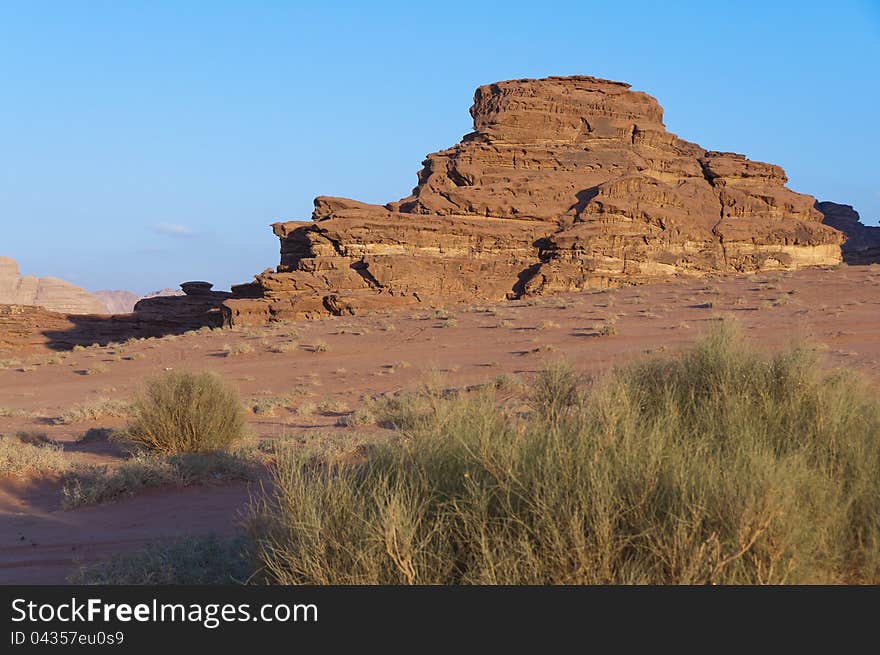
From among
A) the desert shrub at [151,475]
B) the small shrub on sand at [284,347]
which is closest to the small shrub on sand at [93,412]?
the desert shrub at [151,475]

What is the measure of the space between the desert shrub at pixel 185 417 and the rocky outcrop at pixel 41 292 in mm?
95348

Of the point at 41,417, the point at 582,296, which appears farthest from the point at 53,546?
the point at 582,296

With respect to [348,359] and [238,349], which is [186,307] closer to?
[238,349]

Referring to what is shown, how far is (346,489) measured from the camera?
478 centimetres

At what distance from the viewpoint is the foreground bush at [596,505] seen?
3.99 m

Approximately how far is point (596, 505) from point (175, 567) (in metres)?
3.27

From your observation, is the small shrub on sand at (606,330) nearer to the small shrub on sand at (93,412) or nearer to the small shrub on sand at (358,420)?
the small shrub on sand at (358,420)

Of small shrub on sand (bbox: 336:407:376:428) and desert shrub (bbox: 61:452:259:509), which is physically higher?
small shrub on sand (bbox: 336:407:376:428)

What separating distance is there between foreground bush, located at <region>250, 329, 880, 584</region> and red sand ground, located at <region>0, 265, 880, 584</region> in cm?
256

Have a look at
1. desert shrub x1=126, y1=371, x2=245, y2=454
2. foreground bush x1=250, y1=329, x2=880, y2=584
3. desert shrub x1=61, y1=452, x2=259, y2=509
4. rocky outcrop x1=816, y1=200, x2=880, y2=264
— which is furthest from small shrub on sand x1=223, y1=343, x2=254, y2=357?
rocky outcrop x1=816, y1=200, x2=880, y2=264

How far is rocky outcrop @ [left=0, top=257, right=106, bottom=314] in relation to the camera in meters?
100

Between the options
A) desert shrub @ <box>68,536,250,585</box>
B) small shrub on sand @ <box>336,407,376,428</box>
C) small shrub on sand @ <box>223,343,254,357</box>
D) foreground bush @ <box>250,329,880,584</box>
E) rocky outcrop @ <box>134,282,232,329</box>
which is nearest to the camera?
foreground bush @ <box>250,329,880,584</box>

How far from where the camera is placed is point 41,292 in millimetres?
103312

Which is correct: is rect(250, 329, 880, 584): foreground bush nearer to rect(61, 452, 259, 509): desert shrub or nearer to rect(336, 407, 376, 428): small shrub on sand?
rect(61, 452, 259, 509): desert shrub
